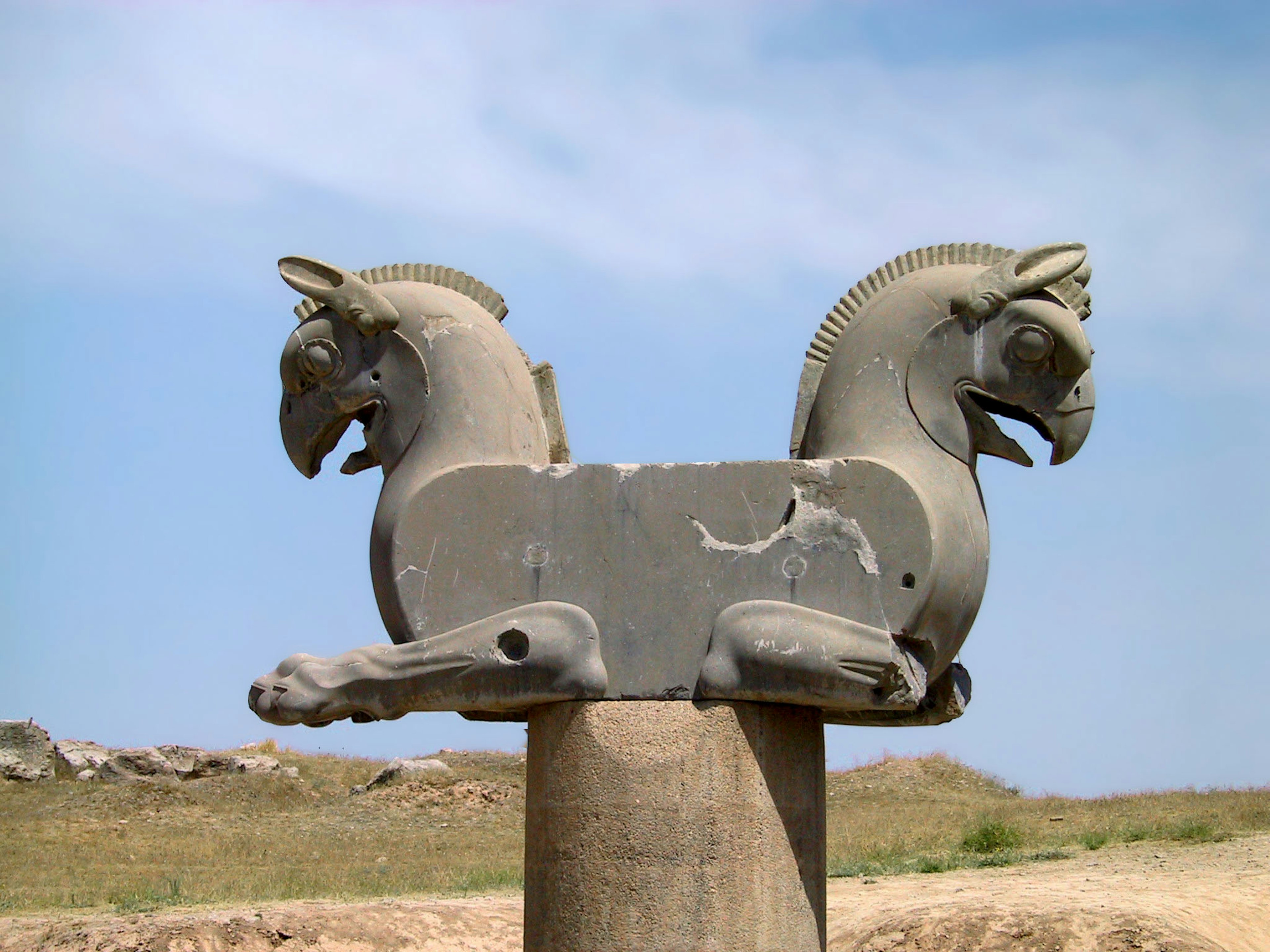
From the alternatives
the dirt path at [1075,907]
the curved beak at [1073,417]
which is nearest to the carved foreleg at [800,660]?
the curved beak at [1073,417]

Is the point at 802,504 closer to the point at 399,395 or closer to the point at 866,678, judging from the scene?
the point at 866,678

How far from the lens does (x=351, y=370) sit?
5551mm

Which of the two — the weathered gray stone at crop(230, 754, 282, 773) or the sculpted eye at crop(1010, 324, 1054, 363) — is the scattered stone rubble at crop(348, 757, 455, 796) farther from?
the sculpted eye at crop(1010, 324, 1054, 363)

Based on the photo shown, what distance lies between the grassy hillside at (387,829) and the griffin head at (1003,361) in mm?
7511

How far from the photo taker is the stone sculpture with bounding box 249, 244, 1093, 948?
195 inches

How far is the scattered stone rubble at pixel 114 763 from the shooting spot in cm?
1881

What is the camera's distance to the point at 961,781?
18281 millimetres

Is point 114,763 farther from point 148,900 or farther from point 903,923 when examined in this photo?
point 903,923

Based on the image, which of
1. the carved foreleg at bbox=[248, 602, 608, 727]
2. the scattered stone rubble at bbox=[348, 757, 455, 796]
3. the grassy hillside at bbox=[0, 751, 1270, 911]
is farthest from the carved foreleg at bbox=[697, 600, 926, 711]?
the scattered stone rubble at bbox=[348, 757, 455, 796]

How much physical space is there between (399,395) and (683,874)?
1.98 meters

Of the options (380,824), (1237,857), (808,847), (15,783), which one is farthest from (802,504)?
(15,783)

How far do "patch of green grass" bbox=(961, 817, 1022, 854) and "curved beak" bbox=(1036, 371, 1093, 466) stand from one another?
27.5 ft

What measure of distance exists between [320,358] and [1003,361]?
2443mm

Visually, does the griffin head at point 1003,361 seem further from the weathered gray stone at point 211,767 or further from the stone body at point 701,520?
the weathered gray stone at point 211,767
